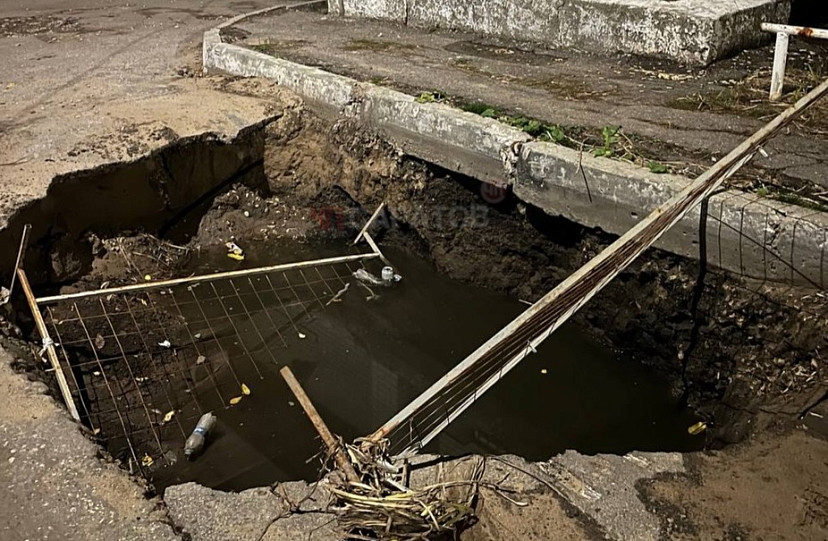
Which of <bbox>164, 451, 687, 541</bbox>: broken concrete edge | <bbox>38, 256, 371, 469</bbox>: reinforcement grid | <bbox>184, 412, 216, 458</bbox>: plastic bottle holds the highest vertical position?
<bbox>164, 451, 687, 541</bbox>: broken concrete edge

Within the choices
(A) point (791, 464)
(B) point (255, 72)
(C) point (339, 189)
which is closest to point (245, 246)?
(C) point (339, 189)

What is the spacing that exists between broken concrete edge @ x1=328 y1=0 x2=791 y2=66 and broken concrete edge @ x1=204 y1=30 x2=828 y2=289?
210cm

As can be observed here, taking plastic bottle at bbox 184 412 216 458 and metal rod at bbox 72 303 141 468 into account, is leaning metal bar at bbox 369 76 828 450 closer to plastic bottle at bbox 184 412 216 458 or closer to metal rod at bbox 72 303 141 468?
plastic bottle at bbox 184 412 216 458

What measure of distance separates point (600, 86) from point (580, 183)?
1.70 meters

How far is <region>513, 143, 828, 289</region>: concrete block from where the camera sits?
3.97 m

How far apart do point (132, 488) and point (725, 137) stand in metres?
4.15

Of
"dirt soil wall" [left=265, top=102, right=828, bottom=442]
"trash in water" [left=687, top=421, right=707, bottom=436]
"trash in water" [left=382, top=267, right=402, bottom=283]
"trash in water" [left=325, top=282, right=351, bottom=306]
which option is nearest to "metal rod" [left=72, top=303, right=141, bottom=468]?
"trash in water" [left=325, top=282, right=351, bottom=306]

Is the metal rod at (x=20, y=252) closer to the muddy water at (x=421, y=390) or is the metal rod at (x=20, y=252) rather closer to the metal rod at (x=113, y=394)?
the metal rod at (x=113, y=394)

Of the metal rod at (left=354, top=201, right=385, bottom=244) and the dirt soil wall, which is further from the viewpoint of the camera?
the metal rod at (left=354, top=201, right=385, bottom=244)

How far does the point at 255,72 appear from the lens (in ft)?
23.4

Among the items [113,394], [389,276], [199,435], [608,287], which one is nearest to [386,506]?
[199,435]

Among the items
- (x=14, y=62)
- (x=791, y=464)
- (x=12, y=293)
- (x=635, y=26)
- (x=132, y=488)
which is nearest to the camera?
(x=132, y=488)

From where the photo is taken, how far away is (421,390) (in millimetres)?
4883

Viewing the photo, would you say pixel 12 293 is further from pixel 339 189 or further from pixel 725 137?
pixel 725 137
